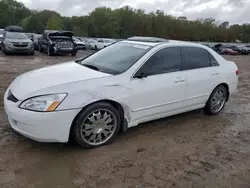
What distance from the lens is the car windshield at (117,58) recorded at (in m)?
3.87

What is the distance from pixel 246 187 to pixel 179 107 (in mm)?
1787

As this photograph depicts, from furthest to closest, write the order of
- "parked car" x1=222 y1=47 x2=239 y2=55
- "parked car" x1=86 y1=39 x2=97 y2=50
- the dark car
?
"parked car" x1=222 y1=47 x2=239 y2=55, "parked car" x1=86 y1=39 x2=97 y2=50, the dark car

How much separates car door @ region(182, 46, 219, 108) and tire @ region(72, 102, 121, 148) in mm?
1557

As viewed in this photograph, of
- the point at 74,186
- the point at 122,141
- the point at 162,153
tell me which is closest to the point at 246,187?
the point at 162,153

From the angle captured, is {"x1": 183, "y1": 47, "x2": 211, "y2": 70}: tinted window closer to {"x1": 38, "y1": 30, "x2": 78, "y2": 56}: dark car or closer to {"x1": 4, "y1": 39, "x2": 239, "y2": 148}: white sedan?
{"x1": 4, "y1": 39, "x2": 239, "y2": 148}: white sedan

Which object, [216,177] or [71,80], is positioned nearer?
[216,177]

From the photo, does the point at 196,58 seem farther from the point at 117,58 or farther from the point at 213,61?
the point at 117,58

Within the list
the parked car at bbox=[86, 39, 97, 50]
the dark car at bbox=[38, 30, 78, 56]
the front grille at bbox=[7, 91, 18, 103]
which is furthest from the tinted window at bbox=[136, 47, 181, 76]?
the parked car at bbox=[86, 39, 97, 50]

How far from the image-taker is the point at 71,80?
3.39 metres

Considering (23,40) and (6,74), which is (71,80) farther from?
(23,40)

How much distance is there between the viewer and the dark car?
15961 mm

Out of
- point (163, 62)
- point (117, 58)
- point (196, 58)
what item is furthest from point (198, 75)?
point (117, 58)

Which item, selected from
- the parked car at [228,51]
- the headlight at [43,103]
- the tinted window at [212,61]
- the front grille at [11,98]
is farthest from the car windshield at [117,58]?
the parked car at [228,51]

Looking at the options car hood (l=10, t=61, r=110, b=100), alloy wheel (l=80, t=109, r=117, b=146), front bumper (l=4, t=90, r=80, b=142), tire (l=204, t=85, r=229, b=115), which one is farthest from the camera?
tire (l=204, t=85, r=229, b=115)
